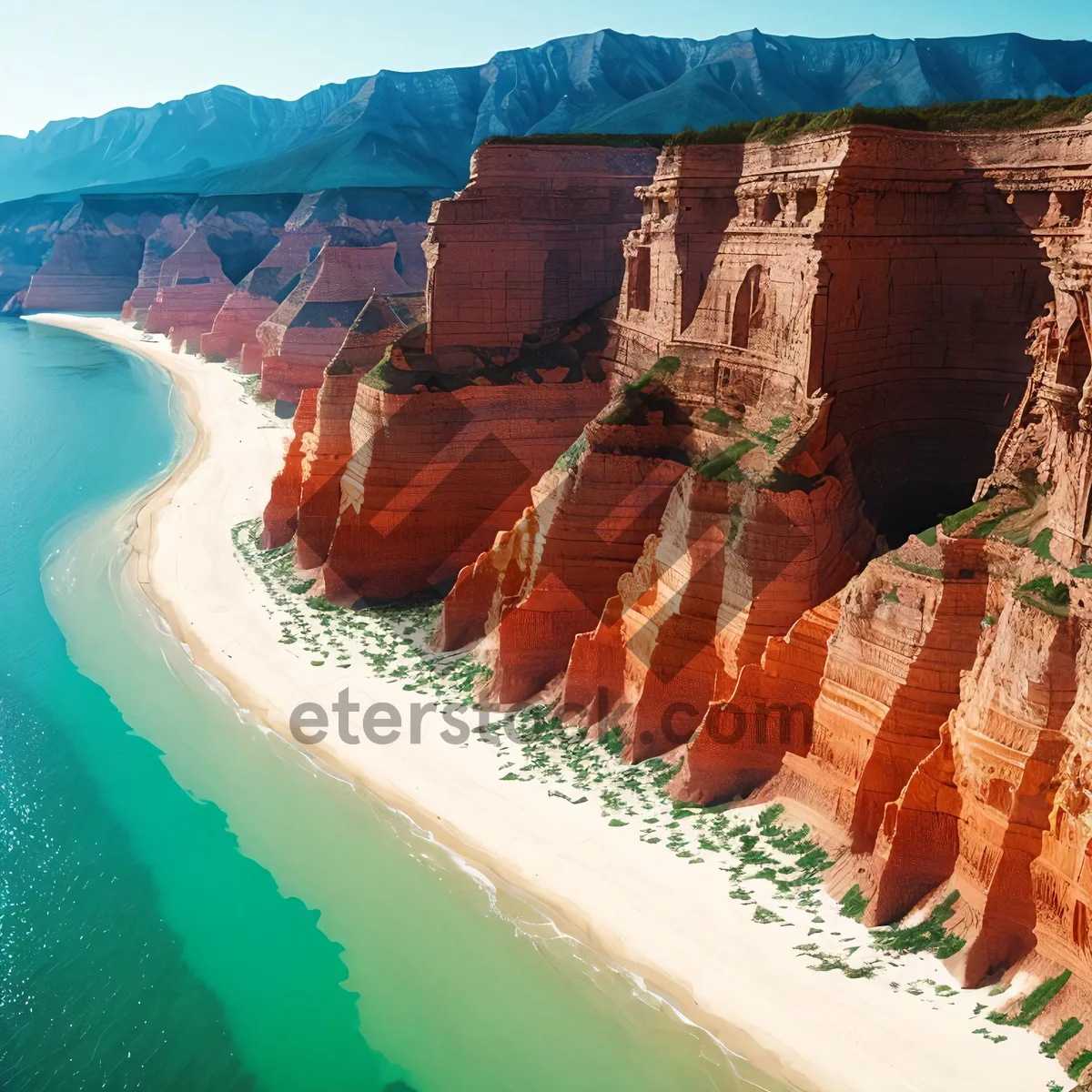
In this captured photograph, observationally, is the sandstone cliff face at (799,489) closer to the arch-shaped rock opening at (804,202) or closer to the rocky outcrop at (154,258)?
the arch-shaped rock opening at (804,202)

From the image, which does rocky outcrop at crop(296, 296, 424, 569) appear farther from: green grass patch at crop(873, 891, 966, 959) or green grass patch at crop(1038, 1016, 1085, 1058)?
green grass patch at crop(1038, 1016, 1085, 1058)

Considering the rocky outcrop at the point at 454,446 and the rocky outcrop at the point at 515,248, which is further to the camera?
the rocky outcrop at the point at 515,248

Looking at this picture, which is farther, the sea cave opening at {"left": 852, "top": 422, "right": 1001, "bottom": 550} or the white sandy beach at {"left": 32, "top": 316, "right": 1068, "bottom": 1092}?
the sea cave opening at {"left": 852, "top": 422, "right": 1001, "bottom": 550}

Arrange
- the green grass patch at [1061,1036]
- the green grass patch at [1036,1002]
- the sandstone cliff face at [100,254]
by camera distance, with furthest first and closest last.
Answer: the sandstone cliff face at [100,254]
the green grass patch at [1036,1002]
the green grass patch at [1061,1036]

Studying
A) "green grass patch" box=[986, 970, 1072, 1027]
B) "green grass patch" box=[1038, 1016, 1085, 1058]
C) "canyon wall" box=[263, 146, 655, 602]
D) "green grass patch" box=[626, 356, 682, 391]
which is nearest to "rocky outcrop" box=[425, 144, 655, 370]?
"canyon wall" box=[263, 146, 655, 602]

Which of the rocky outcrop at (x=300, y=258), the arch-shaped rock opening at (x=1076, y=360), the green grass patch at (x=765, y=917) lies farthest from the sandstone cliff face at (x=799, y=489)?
the rocky outcrop at (x=300, y=258)

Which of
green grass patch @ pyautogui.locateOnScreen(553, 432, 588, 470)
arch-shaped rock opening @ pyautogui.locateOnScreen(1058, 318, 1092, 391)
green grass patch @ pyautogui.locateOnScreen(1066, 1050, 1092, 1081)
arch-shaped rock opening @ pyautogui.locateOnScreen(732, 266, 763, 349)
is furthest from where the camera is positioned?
green grass patch @ pyautogui.locateOnScreen(553, 432, 588, 470)

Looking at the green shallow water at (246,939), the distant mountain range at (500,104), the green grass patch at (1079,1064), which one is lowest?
the green shallow water at (246,939)
